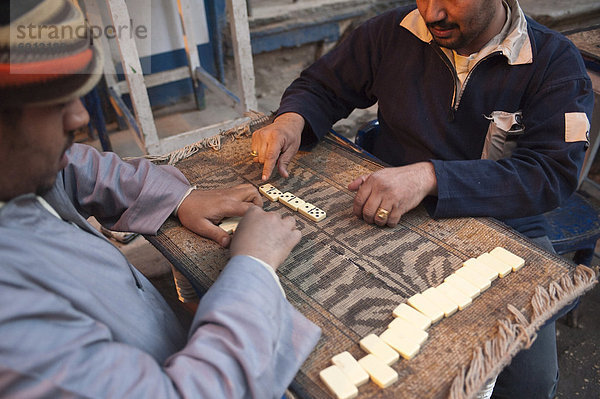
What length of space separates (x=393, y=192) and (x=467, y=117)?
57 cm

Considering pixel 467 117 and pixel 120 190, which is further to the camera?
pixel 467 117

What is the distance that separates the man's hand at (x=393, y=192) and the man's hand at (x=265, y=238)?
0.31m

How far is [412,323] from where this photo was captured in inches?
37.7

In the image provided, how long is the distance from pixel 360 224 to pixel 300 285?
332 millimetres

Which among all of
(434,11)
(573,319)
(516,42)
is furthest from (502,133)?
(573,319)

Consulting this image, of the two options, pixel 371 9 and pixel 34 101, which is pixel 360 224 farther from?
pixel 371 9

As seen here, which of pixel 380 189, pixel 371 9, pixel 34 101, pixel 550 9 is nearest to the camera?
pixel 34 101

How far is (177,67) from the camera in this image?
147 inches

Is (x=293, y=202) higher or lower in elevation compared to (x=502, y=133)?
lower

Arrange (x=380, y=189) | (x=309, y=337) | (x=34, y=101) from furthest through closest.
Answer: (x=380, y=189)
(x=309, y=337)
(x=34, y=101)

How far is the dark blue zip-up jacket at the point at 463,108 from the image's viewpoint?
4.42 ft

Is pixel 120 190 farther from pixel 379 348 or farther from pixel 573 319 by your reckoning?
pixel 573 319

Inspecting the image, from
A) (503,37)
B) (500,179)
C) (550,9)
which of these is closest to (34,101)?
(500,179)

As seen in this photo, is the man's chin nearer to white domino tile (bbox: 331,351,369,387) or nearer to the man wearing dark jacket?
white domino tile (bbox: 331,351,369,387)
